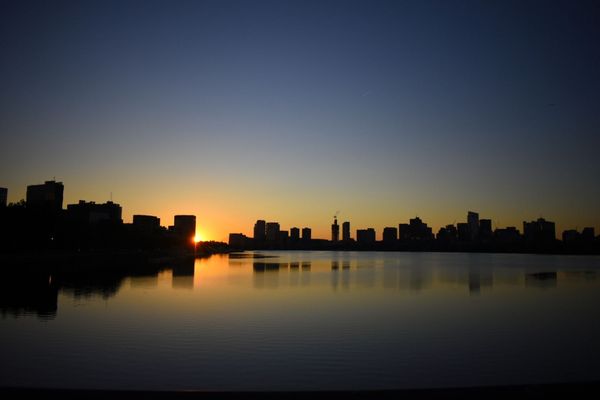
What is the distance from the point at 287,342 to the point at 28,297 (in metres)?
32.5

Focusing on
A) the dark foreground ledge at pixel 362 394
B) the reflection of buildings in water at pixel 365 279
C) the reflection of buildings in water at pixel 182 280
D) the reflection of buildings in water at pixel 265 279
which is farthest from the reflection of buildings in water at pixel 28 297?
the reflection of buildings in water at pixel 365 279

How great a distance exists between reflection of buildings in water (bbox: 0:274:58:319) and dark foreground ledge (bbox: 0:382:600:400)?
2698cm

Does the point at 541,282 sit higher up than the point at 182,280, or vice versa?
the point at 182,280

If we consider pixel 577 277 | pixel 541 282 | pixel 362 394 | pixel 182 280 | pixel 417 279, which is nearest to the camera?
pixel 362 394

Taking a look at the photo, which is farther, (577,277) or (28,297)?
(577,277)

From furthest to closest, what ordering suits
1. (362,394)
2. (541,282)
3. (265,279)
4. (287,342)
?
(265,279) → (541,282) → (287,342) → (362,394)

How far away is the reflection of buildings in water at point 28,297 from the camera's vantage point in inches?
1479

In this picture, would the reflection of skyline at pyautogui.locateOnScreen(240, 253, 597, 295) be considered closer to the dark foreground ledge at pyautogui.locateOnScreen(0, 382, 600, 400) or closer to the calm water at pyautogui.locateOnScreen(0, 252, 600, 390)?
the calm water at pyautogui.locateOnScreen(0, 252, 600, 390)

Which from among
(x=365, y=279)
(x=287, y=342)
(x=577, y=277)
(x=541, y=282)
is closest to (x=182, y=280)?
(x=365, y=279)

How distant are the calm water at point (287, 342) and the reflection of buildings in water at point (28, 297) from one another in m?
0.25

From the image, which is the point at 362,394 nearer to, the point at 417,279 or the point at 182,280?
the point at 182,280

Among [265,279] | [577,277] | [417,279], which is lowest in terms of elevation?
[577,277]

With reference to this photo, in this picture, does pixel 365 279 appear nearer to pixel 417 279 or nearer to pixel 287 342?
pixel 417 279

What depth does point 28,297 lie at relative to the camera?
46500 mm
